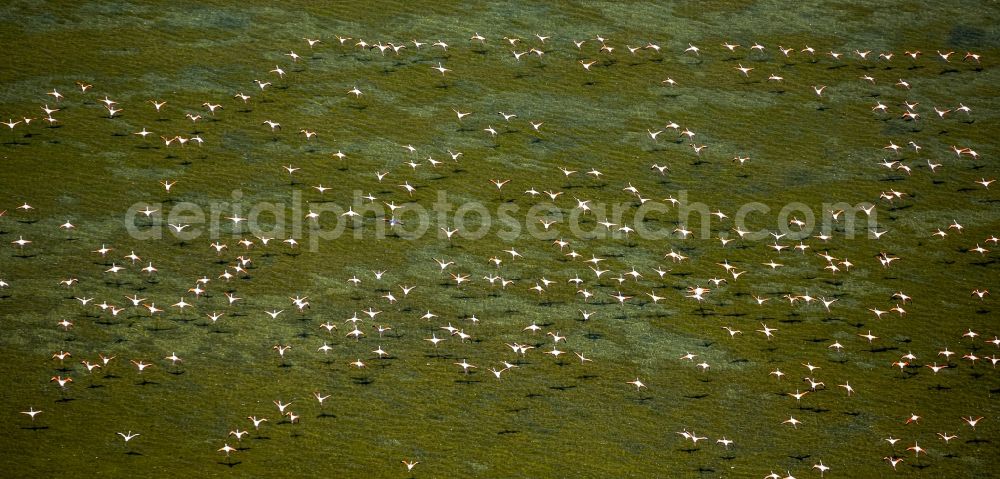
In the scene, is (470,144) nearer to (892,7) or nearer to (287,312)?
(287,312)

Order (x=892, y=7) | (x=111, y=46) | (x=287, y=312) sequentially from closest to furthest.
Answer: (x=287, y=312)
(x=111, y=46)
(x=892, y=7)

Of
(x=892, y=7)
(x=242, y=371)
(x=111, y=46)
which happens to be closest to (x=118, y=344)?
(x=242, y=371)

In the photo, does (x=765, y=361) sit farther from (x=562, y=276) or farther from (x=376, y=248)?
(x=376, y=248)

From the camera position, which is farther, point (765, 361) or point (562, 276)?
point (562, 276)

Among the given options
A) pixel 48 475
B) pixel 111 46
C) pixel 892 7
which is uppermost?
pixel 892 7

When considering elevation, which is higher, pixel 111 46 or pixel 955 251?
pixel 111 46

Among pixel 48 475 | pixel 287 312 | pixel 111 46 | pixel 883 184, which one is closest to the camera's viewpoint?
pixel 48 475
